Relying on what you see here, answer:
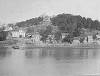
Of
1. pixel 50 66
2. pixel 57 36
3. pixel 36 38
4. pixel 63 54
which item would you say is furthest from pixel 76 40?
pixel 50 66

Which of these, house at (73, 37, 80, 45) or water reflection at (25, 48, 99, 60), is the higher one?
house at (73, 37, 80, 45)

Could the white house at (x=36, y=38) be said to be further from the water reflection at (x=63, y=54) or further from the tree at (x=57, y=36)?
the water reflection at (x=63, y=54)

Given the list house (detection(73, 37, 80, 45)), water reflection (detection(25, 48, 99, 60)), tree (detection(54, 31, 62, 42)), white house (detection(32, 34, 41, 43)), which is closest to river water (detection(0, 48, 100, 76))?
water reflection (detection(25, 48, 99, 60))

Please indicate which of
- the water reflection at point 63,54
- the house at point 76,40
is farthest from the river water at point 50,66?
the house at point 76,40

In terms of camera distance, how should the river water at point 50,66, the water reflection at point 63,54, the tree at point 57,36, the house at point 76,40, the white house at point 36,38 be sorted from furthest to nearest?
the white house at point 36,38 → the tree at point 57,36 → the house at point 76,40 → the water reflection at point 63,54 → the river water at point 50,66

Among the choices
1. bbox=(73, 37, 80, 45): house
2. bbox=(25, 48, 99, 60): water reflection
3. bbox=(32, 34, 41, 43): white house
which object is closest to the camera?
bbox=(25, 48, 99, 60): water reflection

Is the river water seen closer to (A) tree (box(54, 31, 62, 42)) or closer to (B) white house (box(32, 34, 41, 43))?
(A) tree (box(54, 31, 62, 42))

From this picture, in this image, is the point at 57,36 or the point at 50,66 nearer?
the point at 50,66

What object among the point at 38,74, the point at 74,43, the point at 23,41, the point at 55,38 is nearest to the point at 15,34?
the point at 23,41

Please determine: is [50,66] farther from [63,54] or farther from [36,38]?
[36,38]

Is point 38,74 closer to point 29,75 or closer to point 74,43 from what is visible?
point 29,75

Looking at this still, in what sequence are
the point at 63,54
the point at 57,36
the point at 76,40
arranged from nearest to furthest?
the point at 63,54 < the point at 76,40 < the point at 57,36

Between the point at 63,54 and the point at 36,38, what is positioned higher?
the point at 36,38
